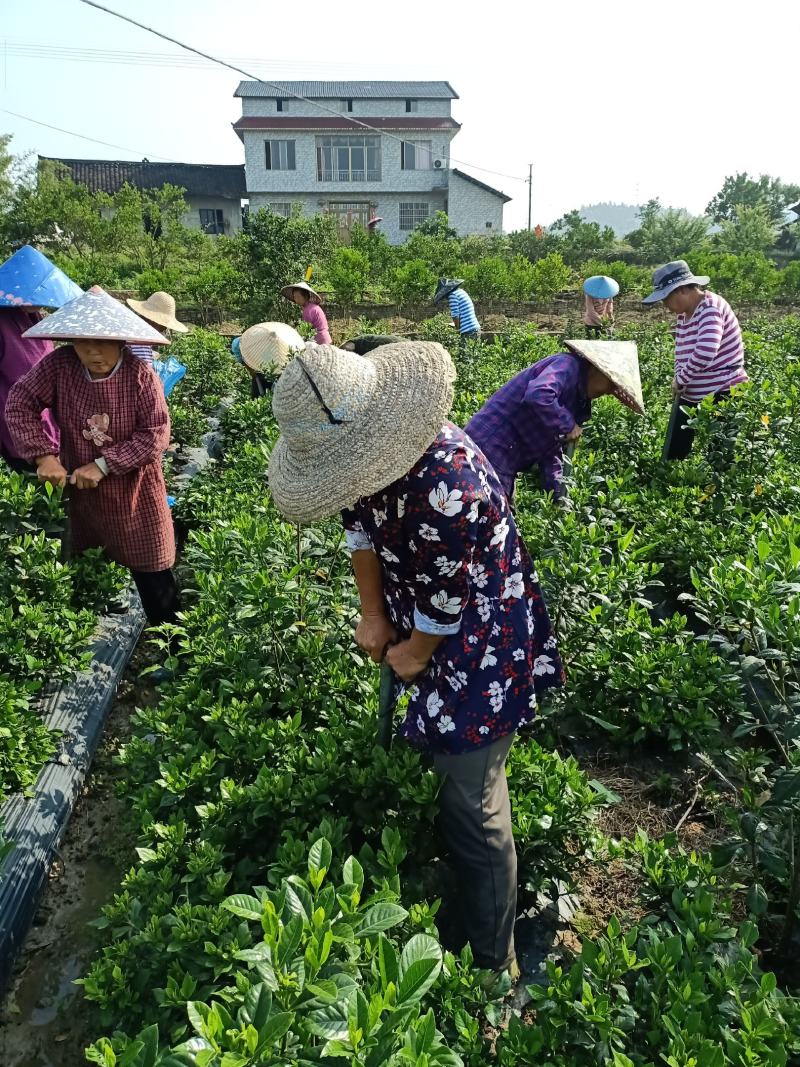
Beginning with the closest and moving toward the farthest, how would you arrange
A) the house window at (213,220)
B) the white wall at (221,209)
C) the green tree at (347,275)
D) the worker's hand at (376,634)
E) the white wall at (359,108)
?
the worker's hand at (376,634)
the green tree at (347,275)
the white wall at (359,108)
the white wall at (221,209)
the house window at (213,220)

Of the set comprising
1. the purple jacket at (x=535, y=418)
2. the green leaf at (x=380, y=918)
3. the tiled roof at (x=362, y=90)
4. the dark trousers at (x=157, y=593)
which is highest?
the tiled roof at (x=362, y=90)

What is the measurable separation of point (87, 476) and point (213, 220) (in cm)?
3526

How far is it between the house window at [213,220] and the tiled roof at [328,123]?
4.23 metres

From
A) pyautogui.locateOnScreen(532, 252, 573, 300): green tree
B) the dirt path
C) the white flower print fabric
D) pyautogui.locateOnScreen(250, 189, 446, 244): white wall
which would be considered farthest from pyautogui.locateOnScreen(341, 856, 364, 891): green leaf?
pyautogui.locateOnScreen(250, 189, 446, 244): white wall

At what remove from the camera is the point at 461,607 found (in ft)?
5.31

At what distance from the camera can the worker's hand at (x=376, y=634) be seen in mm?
1871

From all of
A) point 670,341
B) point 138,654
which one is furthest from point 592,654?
point 670,341

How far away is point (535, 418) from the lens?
309 centimetres

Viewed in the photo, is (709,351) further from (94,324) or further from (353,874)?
(353,874)

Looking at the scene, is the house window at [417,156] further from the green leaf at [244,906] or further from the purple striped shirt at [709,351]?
the green leaf at [244,906]

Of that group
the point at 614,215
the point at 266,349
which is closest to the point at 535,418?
the point at 266,349

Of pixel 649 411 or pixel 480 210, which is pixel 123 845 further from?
pixel 480 210

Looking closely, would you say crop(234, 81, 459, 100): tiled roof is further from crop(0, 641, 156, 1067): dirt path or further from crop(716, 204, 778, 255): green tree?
crop(0, 641, 156, 1067): dirt path

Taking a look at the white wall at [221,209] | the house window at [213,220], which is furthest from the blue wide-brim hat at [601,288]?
the house window at [213,220]
